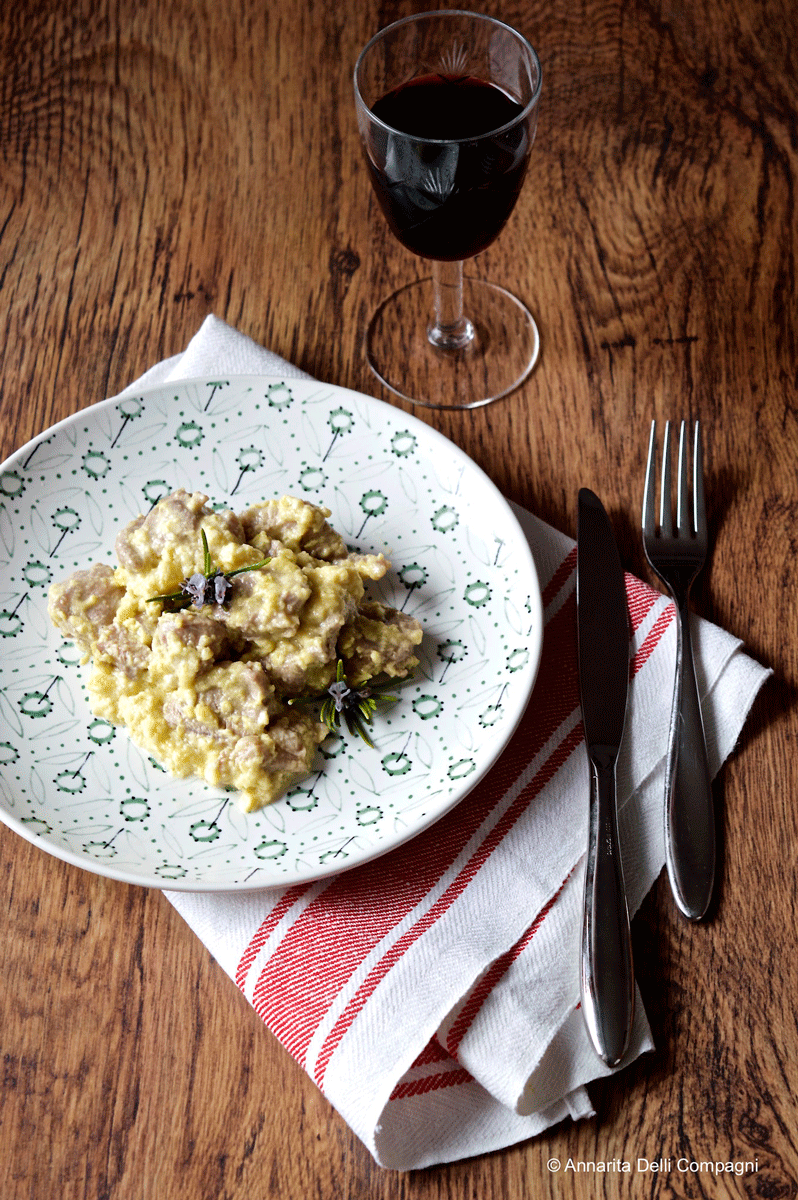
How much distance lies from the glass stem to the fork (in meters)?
0.44

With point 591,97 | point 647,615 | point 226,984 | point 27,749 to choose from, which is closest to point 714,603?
point 647,615

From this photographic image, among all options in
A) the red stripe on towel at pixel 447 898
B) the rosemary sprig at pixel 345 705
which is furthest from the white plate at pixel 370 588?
the red stripe on towel at pixel 447 898

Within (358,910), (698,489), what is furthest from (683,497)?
(358,910)

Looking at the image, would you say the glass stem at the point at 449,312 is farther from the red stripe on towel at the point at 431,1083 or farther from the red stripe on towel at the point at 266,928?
the red stripe on towel at the point at 431,1083

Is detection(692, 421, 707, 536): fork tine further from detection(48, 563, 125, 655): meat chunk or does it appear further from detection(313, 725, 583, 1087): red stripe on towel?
detection(48, 563, 125, 655): meat chunk

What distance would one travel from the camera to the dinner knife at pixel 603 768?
134cm

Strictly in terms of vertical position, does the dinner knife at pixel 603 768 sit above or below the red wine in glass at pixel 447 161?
below

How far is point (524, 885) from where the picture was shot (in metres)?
1.46

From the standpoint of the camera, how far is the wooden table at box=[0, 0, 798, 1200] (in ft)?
4.43

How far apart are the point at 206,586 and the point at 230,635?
77 mm

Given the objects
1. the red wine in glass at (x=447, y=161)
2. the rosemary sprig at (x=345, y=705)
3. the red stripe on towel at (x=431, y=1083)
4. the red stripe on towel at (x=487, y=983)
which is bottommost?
the red stripe on towel at (x=431, y=1083)

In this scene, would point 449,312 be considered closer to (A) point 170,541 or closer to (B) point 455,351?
(B) point 455,351

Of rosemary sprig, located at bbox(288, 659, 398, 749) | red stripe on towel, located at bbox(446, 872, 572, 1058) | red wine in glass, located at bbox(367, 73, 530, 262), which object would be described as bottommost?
red stripe on towel, located at bbox(446, 872, 572, 1058)

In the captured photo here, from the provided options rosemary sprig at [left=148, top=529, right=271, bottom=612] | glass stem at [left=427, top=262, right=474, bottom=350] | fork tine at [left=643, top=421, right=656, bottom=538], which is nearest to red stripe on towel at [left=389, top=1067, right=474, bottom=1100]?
rosemary sprig at [left=148, top=529, right=271, bottom=612]
